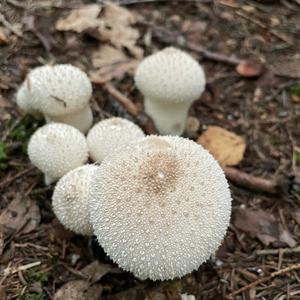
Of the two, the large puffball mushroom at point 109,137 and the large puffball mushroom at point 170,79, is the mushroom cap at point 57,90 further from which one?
the large puffball mushroom at point 170,79

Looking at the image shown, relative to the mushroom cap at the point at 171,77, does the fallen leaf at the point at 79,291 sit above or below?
below

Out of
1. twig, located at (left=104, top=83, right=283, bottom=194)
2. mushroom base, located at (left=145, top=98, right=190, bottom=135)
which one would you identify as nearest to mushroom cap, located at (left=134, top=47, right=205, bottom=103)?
mushroom base, located at (left=145, top=98, right=190, bottom=135)

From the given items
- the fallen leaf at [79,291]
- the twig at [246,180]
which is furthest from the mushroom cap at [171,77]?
the fallen leaf at [79,291]

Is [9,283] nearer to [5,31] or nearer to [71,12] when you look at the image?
[5,31]

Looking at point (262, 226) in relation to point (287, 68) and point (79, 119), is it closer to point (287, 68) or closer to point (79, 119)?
point (79, 119)

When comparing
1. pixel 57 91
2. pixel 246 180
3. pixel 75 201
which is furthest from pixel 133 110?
pixel 75 201

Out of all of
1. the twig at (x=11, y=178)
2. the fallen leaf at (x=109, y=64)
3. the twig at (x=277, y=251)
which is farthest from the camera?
the fallen leaf at (x=109, y=64)

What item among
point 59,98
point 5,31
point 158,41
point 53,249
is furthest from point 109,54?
point 53,249
